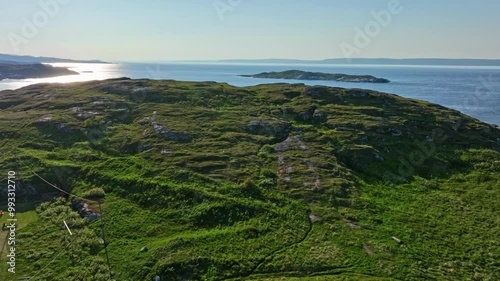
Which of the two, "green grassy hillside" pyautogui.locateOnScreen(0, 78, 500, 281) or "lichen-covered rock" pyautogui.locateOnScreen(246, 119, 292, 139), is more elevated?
"lichen-covered rock" pyautogui.locateOnScreen(246, 119, 292, 139)

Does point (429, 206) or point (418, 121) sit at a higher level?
point (418, 121)

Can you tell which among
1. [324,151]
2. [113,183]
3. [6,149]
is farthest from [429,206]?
[6,149]

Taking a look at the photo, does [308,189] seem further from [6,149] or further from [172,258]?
[6,149]

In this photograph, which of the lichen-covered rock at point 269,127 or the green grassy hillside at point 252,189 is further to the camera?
the lichen-covered rock at point 269,127

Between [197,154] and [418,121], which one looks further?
[418,121]

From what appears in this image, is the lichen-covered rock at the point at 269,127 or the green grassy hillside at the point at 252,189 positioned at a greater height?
the lichen-covered rock at the point at 269,127

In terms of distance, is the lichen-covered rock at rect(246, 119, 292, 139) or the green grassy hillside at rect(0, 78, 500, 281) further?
the lichen-covered rock at rect(246, 119, 292, 139)

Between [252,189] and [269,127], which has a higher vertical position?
[269,127]

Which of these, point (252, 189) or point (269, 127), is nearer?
point (252, 189)
